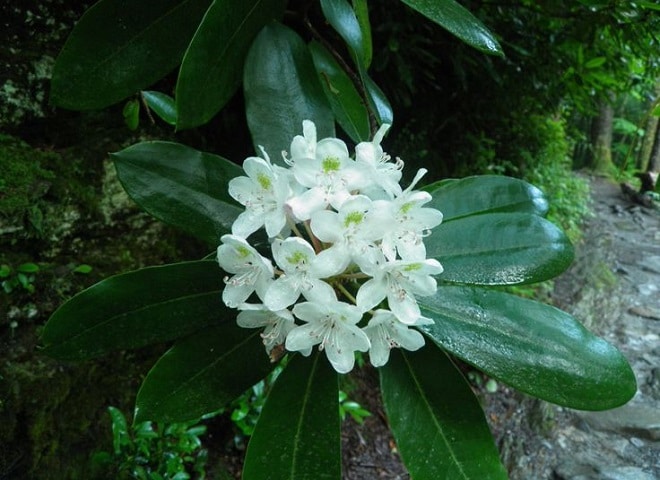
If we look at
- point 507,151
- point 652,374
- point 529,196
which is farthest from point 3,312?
point 652,374

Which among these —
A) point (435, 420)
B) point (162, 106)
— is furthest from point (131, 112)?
point (435, 420)

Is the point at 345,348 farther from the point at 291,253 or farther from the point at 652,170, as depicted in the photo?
the point at 652,170

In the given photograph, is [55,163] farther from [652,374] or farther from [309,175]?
[652,374]

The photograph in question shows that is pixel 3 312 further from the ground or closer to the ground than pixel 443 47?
closer to the ground

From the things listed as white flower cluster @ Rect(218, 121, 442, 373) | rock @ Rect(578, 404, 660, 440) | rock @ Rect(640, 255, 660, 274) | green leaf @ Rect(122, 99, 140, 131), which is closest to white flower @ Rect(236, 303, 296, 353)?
white flower cluster @ Rect(218, 121, 442, 373)

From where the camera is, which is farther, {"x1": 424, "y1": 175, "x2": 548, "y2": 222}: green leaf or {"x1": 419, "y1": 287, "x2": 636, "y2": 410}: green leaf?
{"x1": 424, "y1": 175, "x2": 548, "y2": 222}: green leaf

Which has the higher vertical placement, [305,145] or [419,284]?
[305,145]

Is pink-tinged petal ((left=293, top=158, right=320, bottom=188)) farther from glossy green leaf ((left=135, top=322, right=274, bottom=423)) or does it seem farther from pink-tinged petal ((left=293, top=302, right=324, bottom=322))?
glossy green leaf ((left=135, top=322, right=274, bottom=423))
